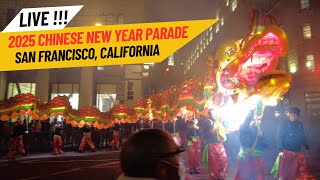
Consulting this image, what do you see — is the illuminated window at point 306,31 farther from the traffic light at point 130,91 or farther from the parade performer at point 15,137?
the parade performer at point 15,137

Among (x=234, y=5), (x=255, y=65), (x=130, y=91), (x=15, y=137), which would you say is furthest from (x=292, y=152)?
(x=234, y=5)

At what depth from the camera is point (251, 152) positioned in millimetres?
6168

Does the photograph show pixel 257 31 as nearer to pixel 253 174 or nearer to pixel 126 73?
pixel 253 174

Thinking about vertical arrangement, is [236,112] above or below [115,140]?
above

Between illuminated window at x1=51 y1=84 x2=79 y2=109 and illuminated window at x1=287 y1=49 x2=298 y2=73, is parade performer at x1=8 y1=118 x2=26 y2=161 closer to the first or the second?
illuminated window at x1=51 y1=84 x2=79 y2=109

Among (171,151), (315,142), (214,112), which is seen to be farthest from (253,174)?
(315,142)

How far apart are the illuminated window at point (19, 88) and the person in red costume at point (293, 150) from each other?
24251 mm

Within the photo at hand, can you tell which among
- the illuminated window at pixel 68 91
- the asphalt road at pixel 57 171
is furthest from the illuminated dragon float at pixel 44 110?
the illuminated window at pixel 68 91

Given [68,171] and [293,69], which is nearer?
[68,171]

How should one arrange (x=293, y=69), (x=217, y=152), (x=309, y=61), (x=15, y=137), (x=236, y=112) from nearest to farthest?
(x=236, y=112)
(x=217, y=152)
(x=15, y=137)
(x=309, y=61)
(x=293, y=69)

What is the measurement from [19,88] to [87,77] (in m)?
5.81

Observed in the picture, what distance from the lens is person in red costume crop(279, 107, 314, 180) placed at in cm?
677

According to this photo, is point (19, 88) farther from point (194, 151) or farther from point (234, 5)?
point (234, 5)

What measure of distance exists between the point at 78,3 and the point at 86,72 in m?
8.07
